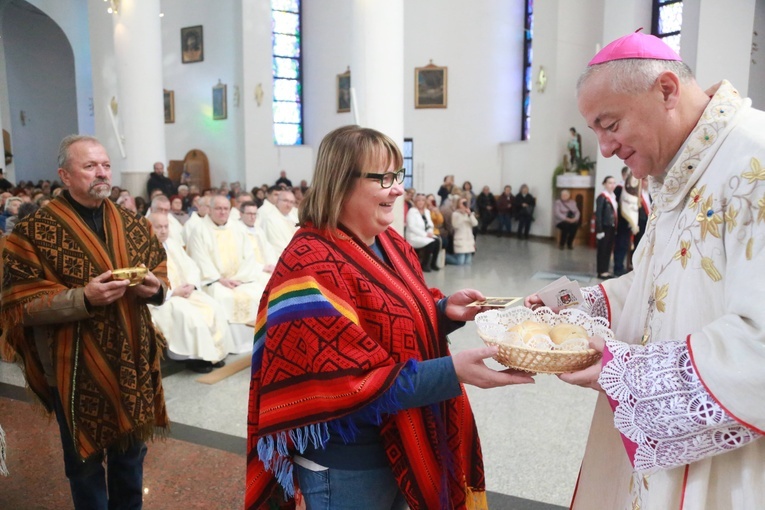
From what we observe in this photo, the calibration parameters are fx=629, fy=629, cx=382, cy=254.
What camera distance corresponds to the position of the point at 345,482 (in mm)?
1748

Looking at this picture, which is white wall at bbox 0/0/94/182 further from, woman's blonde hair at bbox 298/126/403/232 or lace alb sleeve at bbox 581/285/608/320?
lace alb sleeve at bbox 581/285/608/320

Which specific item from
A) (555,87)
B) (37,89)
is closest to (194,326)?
(555,87)

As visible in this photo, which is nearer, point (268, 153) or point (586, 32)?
point (586, 32)

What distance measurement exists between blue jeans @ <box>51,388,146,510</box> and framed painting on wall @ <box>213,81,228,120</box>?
16590mm

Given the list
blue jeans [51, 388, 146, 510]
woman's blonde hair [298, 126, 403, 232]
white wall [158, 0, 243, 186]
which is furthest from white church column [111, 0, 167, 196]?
woman's blonde hair [298, 126, 403, 232]

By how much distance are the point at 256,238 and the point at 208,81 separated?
41.7ft

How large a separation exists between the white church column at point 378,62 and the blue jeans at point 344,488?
7072 millimetres

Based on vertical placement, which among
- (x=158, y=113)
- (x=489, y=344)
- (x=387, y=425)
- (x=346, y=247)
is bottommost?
(x=387, y=425)

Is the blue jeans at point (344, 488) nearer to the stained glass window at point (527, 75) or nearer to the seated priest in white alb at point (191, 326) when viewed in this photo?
the seated priest in white alb at point (191, 326)

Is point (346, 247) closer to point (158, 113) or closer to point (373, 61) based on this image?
point (373, 61)

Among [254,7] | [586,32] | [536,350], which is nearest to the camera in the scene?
[536,350]

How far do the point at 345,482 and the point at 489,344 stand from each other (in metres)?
0.56

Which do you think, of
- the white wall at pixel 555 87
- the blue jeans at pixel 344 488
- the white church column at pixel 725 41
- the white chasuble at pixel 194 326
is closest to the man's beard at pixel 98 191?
the blue jeans at pixel 344 488

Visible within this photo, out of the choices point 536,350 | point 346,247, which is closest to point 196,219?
point 346,247
